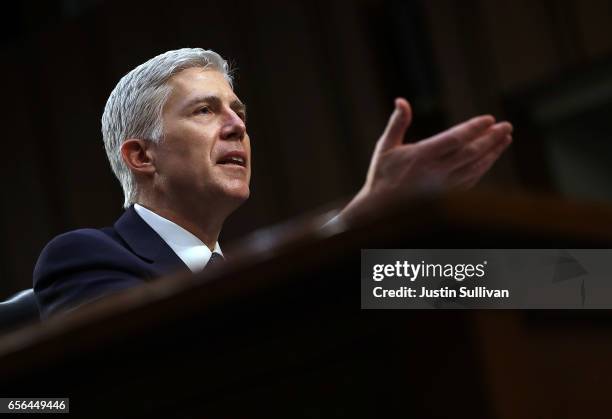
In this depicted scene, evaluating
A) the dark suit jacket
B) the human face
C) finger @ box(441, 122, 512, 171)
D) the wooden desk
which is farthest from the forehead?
the wooden desk

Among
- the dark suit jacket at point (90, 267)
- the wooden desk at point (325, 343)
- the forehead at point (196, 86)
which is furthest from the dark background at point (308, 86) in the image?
the wooden desk at point (325, 343)

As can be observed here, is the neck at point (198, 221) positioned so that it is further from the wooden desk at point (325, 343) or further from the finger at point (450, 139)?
the wooden desk at point (325, 343)

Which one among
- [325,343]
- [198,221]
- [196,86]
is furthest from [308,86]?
[325,343]

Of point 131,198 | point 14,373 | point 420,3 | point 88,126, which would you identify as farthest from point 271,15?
point 14,373

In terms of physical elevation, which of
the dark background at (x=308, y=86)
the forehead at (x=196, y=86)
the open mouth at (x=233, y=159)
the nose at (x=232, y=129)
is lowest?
the open mouth at (x=233, y=159)

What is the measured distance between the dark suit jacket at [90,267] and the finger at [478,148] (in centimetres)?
45

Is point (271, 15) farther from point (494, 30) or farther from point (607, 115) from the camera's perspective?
point (607, 115)

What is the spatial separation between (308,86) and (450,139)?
2778 mm

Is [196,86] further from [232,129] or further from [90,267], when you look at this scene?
[90,267]

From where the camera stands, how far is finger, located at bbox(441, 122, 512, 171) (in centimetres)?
160

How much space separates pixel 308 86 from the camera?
14.0 feet

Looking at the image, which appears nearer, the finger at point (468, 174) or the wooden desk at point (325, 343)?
the wooden desk at point (325, 343)

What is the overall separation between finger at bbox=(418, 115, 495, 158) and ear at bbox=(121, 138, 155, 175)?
2.05ft

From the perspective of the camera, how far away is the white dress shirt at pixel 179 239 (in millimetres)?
1816
